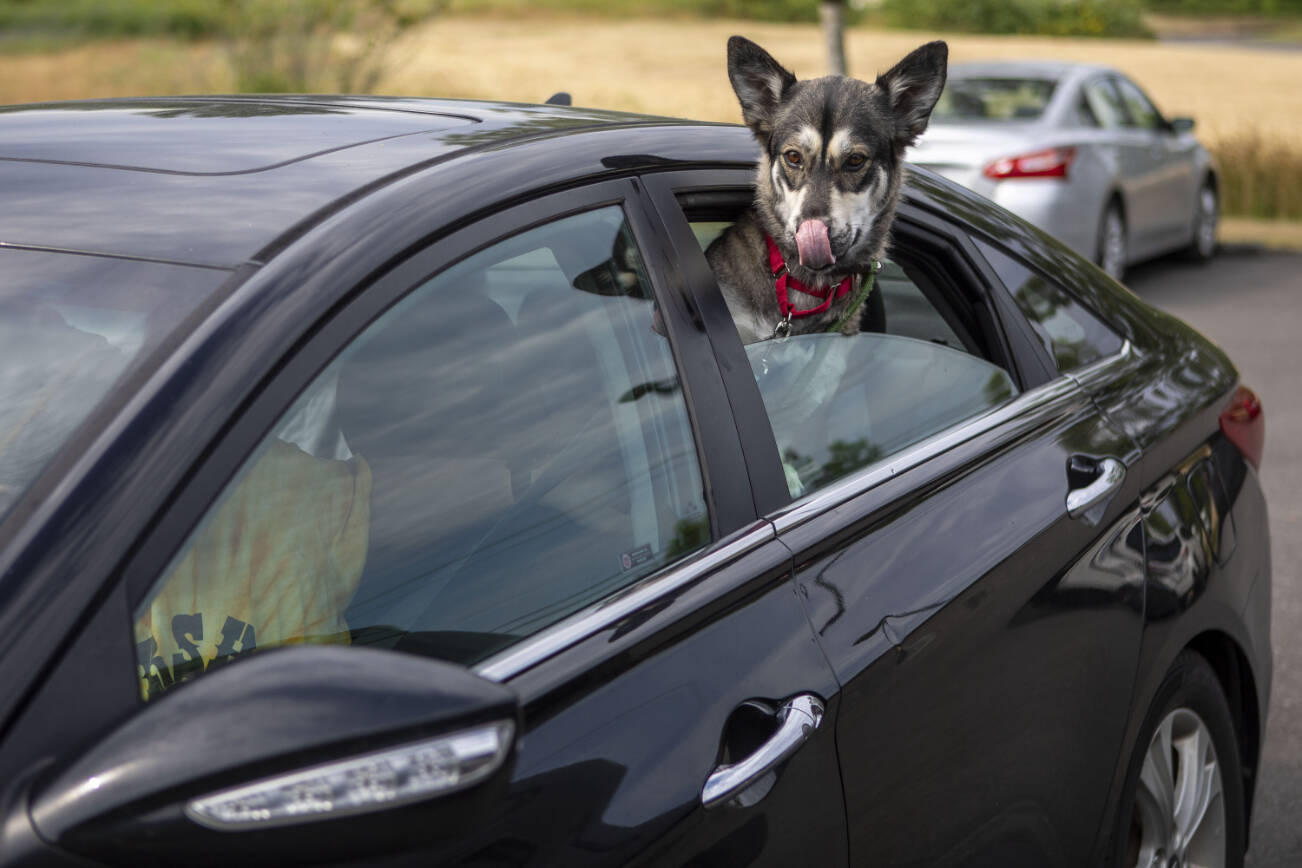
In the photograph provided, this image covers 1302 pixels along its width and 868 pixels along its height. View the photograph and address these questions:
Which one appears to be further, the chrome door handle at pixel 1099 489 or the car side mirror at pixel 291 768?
the chrome door handle at pixel 1099 489

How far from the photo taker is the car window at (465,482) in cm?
151

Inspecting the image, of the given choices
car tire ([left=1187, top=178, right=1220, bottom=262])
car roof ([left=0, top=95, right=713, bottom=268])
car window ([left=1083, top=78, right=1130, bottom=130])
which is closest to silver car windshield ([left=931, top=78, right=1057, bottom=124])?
car window ([left=1083, top=78, right=1130, bottom=130])

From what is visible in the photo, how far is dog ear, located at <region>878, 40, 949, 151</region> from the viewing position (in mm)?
3133

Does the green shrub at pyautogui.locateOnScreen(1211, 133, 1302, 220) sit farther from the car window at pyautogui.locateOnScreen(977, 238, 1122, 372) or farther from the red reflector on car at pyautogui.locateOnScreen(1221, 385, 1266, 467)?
the car window at pyautogui.locateOnScreen(977, 238, 1122, 372)

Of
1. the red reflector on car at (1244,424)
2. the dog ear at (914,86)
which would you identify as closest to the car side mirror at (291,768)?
Answer: the dog ear at (914,86)

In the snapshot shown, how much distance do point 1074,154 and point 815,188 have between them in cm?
813

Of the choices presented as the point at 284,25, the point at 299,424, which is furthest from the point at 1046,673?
the point at 284,25

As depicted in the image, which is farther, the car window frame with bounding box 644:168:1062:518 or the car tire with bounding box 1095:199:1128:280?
the car tire with bounding box 1095:199:1128:280

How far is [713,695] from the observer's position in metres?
1.67

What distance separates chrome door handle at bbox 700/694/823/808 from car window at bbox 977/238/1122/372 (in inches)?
50.9

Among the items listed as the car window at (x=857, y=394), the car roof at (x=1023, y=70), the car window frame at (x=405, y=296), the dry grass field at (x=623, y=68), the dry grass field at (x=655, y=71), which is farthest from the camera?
the dry grass field at (x=623, y=68)

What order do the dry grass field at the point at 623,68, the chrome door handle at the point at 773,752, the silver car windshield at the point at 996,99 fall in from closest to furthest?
the chrome door handle at the point at 773,752 → the silver car windshield at the point at 996,99 → the dry grass field at the point at 623,68

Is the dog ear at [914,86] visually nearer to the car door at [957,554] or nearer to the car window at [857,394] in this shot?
the car door at [957,554]

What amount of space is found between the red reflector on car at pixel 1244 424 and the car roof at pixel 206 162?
156cm
